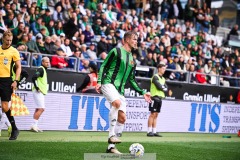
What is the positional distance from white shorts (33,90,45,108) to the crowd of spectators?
2349 mm

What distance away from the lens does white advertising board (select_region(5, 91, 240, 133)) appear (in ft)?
57.7

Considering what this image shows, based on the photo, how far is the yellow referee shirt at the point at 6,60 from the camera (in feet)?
42.1

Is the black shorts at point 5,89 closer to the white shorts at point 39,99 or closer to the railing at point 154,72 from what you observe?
the white shorts at point 39,99

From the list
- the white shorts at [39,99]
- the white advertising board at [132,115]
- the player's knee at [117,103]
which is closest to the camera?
the player's knee at [117,103]

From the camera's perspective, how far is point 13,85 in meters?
12.6

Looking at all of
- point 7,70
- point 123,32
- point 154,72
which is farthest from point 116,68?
point 123,32

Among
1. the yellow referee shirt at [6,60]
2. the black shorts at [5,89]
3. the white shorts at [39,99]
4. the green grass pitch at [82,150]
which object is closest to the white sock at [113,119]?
the green grass pitch at [82,150]

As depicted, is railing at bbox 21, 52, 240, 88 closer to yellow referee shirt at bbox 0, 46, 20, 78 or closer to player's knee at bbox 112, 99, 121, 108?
yellow referee shirt at bbox 0, 46, 20, 78

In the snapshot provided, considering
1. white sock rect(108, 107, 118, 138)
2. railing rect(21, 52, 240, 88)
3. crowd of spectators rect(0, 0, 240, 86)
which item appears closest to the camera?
white sock rect(108, 107, 118, 138)

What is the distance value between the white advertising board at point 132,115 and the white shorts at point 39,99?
46 centimetres

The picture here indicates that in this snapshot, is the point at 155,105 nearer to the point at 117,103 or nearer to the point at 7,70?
the point at 7,70

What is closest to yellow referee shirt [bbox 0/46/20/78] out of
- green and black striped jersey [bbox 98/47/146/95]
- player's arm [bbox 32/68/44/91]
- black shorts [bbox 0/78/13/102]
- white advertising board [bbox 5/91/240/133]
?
black shorts [bbox 0/78/13/102]

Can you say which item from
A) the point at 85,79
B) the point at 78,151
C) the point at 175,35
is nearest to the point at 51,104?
the point at 85,79

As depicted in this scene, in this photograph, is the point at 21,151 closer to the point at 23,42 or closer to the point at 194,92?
the point at 23,42
